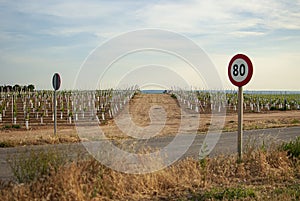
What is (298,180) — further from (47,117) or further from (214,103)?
(214,103)

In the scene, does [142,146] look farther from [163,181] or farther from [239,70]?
[239,70]

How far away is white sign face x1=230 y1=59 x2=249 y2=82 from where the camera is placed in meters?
8.65

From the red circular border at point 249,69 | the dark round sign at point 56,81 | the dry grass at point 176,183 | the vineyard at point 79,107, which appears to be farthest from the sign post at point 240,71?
the vineyard at point 79,107

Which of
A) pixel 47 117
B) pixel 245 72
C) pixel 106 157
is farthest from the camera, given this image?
pixel 47 117

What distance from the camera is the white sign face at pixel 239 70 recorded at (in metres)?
8.65

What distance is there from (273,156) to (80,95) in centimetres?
3183

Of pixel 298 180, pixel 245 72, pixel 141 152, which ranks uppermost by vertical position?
pixel 245 72

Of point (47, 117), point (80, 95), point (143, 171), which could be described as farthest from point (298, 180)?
point (80, 95)

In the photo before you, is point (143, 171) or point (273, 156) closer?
point (143, 171)

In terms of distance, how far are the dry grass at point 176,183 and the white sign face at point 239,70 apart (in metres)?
1.79

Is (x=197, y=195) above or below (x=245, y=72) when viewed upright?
below

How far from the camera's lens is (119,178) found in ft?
22.0

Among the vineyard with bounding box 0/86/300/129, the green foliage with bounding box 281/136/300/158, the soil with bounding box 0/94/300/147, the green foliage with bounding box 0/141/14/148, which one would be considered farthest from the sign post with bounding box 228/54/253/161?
the vineyard with bounding box 0/86/300/129

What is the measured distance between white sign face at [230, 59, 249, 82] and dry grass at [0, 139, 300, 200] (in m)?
1.79
